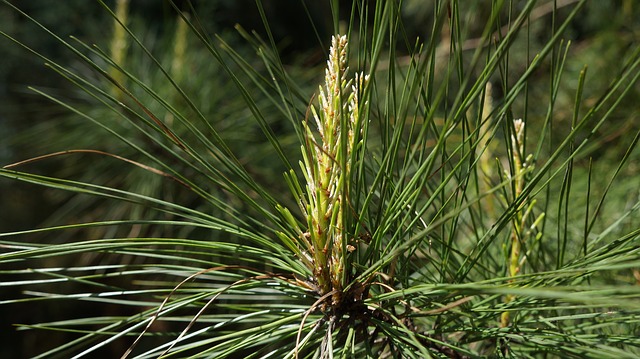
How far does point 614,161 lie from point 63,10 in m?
1.27

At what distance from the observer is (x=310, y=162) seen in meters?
0.36

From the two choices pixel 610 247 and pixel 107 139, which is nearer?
pixel 610 247

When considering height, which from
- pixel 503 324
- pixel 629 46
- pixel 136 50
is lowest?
pixel 503 324

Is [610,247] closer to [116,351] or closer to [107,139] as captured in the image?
[107,139]

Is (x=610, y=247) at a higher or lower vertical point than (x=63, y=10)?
lower

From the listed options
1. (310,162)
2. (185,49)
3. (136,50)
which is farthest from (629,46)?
(310,162)

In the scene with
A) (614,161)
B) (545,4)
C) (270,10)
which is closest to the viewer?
(614,161)

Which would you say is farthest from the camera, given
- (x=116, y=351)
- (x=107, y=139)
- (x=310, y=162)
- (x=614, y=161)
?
(x=116, y=351)

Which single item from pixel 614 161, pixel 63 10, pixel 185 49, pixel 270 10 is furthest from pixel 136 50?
pixel 614 161

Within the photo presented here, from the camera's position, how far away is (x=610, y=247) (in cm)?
36

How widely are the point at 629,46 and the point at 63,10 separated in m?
1.27

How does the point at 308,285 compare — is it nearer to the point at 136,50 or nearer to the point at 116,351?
the point at 136,50

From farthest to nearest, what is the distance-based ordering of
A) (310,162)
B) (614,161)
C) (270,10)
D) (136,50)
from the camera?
(270,10), (136,50), (614,161), (310,162)

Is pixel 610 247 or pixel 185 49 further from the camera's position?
pixel 185 49
